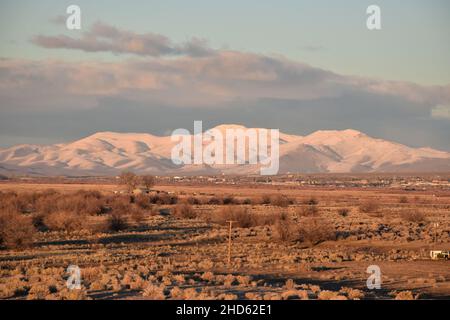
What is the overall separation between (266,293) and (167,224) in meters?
35.3

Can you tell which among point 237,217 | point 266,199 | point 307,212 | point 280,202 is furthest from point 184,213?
point 266,199

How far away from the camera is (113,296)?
22375 mm

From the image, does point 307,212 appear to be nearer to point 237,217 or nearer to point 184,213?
point 184,213

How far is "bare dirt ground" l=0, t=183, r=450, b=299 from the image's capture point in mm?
23953

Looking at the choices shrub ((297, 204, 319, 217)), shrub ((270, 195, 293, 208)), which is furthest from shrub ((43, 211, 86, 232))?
shrub ((270, 195, 293, 208))

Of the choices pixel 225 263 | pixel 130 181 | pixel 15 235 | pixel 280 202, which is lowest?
pixel 280 202

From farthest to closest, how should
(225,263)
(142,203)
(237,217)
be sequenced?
(142,203), (237,217), (225,263)

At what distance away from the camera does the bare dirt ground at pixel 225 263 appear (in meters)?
24.0

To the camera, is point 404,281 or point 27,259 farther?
point 27,259

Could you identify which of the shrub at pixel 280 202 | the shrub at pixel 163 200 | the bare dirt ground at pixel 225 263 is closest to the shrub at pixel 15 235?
the bare dirt ground at pixel 225 263

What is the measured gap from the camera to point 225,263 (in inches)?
1330

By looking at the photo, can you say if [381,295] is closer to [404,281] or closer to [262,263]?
[404,281]

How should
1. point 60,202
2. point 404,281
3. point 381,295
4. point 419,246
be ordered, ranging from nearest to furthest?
1. point 381,295
2. point 404,281
3. point 419,246
4. point 60,202
